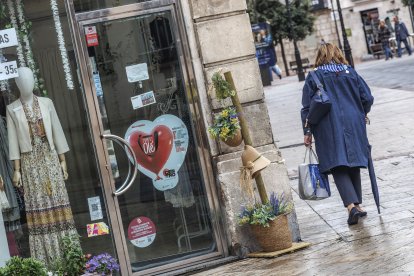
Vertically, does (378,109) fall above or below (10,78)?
below

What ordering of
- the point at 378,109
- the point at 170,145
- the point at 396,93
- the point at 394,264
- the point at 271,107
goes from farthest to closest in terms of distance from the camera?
the point at 271,107 < the point at 396,93 < the point at 378,109 < the point at 170,145 < the point at 394,264

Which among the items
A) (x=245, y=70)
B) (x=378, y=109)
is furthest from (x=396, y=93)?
(x=245, y=70)

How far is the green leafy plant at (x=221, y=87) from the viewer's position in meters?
8.75

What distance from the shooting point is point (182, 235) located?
9219mm

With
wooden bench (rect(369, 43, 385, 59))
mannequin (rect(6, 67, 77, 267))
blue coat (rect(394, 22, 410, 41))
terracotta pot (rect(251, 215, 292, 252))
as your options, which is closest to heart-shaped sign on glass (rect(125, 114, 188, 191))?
mannequin (rect(6, 67, 77, 267))

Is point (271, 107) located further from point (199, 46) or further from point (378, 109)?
point (199, 46)

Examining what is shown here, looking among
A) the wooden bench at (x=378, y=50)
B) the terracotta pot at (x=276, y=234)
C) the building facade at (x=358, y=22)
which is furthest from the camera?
the building facade at (x=358, y=22)

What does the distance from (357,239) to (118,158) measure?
2300 millimetres

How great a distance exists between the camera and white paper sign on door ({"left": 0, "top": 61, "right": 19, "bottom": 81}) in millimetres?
8625

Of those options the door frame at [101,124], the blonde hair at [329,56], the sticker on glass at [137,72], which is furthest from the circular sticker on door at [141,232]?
the blonde hair at [329,56]

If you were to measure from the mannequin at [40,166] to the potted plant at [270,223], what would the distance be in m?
1.62

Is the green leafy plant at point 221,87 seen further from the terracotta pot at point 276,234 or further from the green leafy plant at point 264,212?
the terracotta pot at point 276,234

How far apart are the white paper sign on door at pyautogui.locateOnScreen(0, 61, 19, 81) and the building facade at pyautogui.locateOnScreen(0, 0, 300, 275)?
12mm

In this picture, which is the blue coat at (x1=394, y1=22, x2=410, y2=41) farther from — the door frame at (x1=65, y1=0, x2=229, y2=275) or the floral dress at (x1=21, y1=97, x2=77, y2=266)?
the floral dress at (x1=21, y1=97, x2=77, y2=266)
